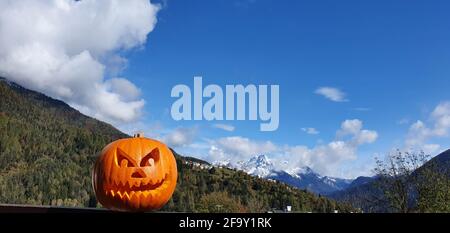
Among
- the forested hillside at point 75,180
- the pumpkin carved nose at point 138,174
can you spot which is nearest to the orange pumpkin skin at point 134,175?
the pumpkin carved nose at point 138,174

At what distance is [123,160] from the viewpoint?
303 inches

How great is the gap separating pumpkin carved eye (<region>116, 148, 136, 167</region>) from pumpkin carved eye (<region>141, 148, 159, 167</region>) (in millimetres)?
181

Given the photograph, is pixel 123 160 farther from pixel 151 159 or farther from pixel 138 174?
pixel 151 159

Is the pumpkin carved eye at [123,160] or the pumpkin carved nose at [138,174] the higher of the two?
the pumpkin carved eye at [123,160]

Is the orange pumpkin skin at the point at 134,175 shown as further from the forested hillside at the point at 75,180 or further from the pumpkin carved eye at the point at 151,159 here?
the forested hillside at the point at 75,180

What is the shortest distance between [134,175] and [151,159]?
0.37 metres

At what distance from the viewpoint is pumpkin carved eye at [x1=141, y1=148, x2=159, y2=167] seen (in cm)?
787

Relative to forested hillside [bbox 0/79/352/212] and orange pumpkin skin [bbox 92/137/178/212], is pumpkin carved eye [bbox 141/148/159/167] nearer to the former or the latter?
orange pumpkin skin [bbox 92/137/178/212]

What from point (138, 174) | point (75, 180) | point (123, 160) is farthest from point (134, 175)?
point (75, 180)

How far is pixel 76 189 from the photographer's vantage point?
14025 centimetres

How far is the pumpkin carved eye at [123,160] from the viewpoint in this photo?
7.68 meters

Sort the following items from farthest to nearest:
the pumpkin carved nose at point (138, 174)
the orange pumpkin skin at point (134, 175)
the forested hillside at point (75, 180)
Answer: the forested hillside at point (75, 180) < the pumpkin carved nose at point (138, 174) < the orange pumpkin skin at point (134, 175)
